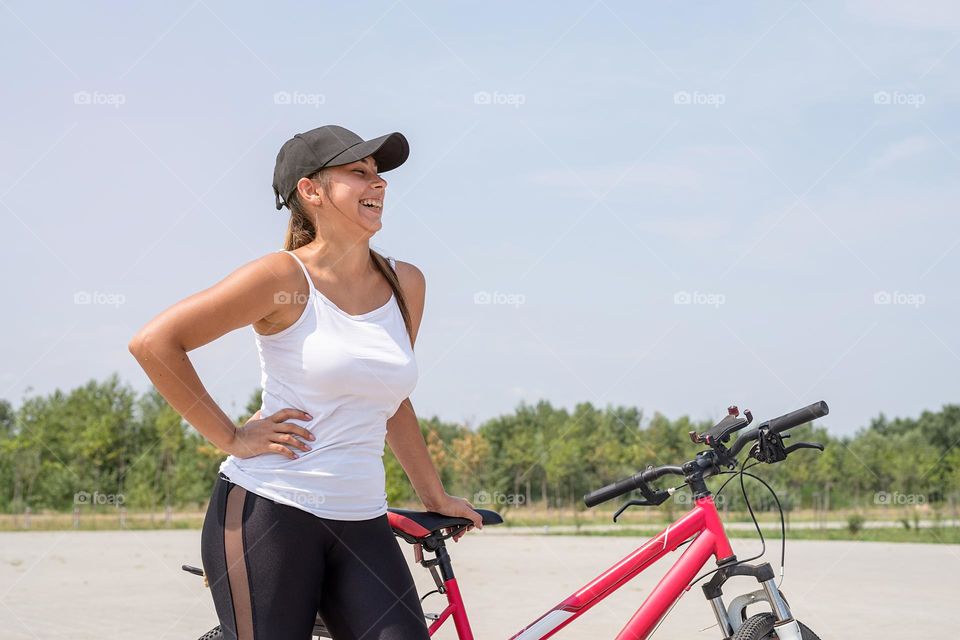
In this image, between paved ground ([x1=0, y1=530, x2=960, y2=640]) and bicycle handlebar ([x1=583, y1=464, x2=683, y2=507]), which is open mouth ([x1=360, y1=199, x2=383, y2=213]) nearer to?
bicycle handlebar ([x1=583, y1=464, x2=683, y2=507])

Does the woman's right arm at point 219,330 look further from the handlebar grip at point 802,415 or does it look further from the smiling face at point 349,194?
the handlebar grip at point 802,415

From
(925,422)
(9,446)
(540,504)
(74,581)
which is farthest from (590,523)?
(925,422)

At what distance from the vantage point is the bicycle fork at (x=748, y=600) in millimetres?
2824

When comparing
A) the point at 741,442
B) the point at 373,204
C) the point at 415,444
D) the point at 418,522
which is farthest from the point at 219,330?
the point at 741,442

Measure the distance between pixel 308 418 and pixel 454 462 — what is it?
91.7 ft

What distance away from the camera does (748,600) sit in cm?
293

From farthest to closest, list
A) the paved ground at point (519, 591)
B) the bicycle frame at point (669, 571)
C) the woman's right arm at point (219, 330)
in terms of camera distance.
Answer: the paved ground at point (519, 591), the bicycle frame at point (669, 571), the woman's right arm at point (219, 330)

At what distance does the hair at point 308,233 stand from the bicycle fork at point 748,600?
1.14 m

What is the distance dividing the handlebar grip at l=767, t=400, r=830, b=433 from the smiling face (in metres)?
1.18

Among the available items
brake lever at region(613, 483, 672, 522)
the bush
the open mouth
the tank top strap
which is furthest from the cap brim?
the bush

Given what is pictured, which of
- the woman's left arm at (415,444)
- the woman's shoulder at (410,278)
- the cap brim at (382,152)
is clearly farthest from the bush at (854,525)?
the cap brim at (382,152)

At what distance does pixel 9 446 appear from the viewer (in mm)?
29750

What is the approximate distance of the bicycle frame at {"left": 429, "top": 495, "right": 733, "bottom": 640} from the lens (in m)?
2.93

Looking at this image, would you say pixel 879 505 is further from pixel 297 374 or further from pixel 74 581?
pixel 297 374
